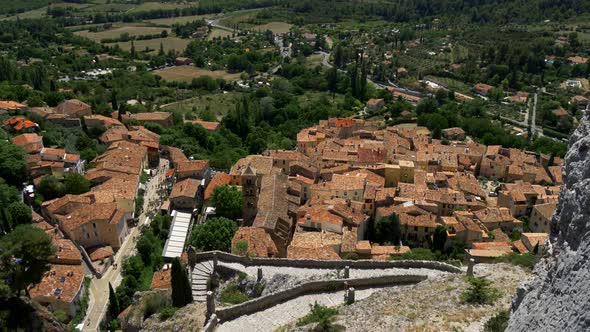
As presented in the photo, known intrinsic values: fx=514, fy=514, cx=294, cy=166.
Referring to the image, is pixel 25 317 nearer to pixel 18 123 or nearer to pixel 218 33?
pixel 18 123

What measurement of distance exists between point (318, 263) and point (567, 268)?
1703 centimetres

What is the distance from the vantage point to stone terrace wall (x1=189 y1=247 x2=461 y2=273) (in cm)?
2509

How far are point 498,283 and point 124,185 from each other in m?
32.5

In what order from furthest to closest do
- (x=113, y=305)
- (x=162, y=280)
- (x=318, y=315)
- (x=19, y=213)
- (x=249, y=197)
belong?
1. (x=249, y=197)
2. (x=19, y=213)
3. (x=113, y=305)
4. (x=162, y=280)
5. (x=318, y=315)

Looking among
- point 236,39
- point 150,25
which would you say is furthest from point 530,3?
point 150,25

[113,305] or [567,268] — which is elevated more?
[567,268]

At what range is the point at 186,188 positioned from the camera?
43844 millimetres

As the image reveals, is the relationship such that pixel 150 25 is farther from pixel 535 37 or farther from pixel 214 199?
pixel 214 199

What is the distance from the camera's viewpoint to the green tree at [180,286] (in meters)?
22.3

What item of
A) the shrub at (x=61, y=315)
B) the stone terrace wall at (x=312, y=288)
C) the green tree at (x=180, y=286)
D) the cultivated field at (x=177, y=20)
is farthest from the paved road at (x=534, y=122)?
the cultivated field at (x=177, y=20)

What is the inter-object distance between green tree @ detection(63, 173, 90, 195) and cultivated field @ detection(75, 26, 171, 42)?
102103mm

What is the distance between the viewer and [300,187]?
146 feet

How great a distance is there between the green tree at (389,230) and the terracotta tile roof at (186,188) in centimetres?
1548

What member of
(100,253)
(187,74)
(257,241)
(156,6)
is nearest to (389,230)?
(257,241)
